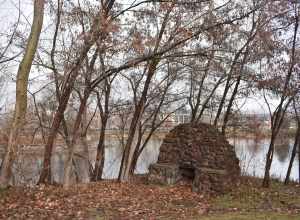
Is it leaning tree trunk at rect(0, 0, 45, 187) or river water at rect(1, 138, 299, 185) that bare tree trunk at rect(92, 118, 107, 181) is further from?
leaning tree trunk at rect(0, 0, 45, 187)

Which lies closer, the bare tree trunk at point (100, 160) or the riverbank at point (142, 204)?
the riverbank at point (142, 204)

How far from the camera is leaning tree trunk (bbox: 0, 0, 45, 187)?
7.96 metres

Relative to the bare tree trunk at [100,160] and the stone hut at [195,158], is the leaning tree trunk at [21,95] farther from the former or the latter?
the bare tree trunk at [100,160]

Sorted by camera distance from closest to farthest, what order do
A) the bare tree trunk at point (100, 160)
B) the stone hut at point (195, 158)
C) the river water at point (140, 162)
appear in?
the stone hut at point (195, 158) < the bare tree trunk at point (100, 160) < the river water at point (140, 162)

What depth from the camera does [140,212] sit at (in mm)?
7020

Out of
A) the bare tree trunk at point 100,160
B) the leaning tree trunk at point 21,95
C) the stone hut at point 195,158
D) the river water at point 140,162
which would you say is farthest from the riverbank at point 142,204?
the river water at point 140,162

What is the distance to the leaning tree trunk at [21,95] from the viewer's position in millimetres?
7961

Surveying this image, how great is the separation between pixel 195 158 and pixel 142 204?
357 cm

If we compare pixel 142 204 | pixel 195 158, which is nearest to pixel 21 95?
pixel 142 204

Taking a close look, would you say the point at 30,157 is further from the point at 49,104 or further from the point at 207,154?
the point at 207,154

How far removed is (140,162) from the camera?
1104 inches

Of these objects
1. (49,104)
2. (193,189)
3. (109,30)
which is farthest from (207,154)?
(49,104)

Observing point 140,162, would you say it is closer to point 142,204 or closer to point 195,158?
Answer: point 195,158

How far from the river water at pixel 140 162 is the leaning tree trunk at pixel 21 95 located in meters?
7.70
